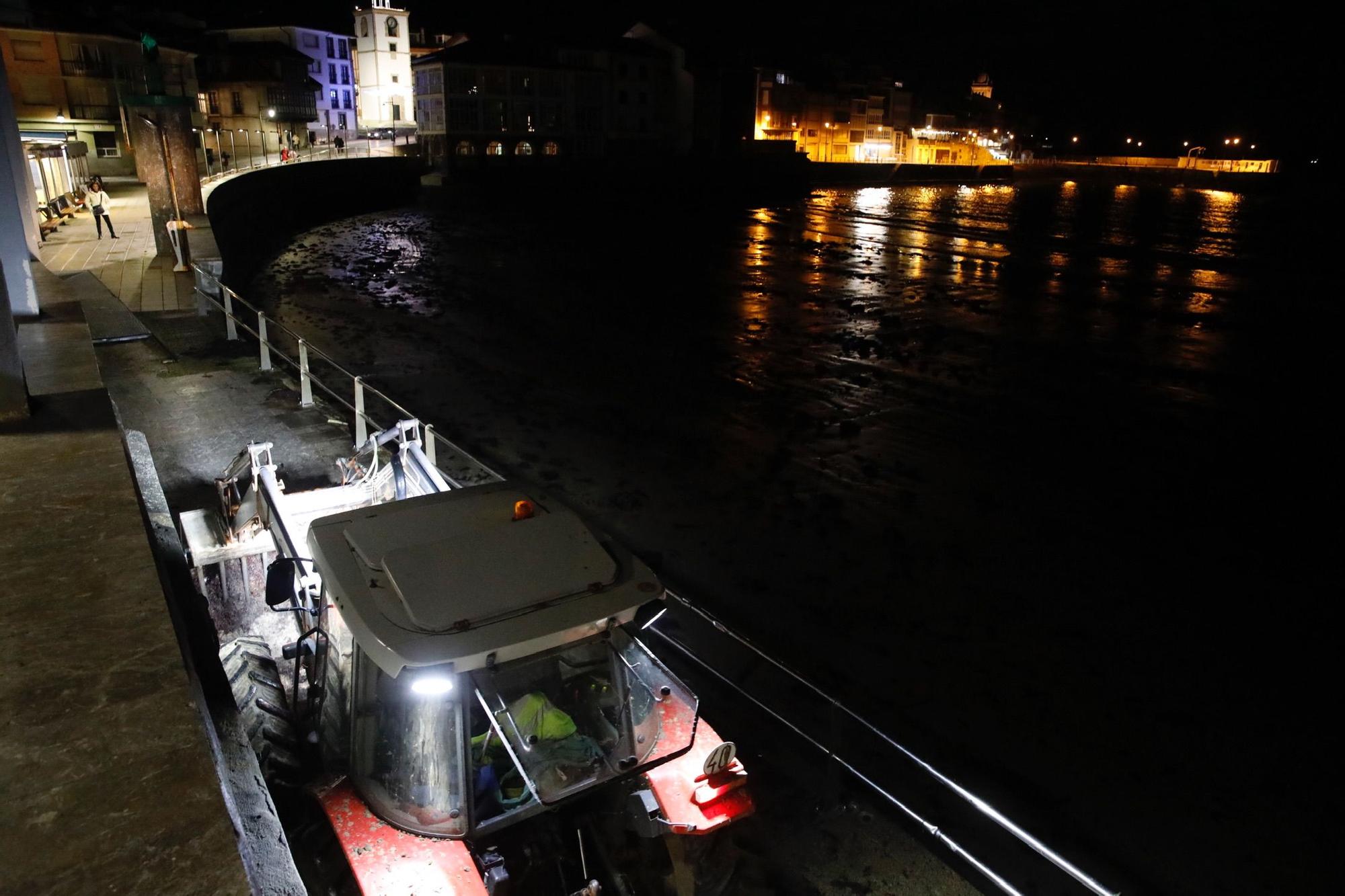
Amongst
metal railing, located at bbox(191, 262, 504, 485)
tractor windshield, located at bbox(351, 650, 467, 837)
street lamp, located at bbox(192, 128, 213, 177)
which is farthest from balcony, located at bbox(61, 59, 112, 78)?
tractor windshield, located at bbox(351, 650, 467, 837)

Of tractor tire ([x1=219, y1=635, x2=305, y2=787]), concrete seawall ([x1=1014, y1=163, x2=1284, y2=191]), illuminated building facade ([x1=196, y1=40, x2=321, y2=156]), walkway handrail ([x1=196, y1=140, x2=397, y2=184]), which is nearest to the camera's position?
tractor tire ([x1=219, y1=635, x2=305, y2=787])

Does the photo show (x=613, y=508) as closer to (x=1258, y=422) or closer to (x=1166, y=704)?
(x=1166, y=704)

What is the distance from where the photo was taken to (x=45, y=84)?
42.3 m

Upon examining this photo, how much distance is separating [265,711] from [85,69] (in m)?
Result: 52.3

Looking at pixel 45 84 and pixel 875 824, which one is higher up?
pixel 45 84

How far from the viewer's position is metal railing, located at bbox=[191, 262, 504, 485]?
10.4 meters

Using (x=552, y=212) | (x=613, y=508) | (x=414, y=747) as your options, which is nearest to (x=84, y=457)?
(x=414, y=747)

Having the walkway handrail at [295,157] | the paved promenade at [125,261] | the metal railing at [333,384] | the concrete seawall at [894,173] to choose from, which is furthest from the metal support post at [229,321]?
the concrete seawall at [894,173]

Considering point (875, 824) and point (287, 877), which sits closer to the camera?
point (287, 877)

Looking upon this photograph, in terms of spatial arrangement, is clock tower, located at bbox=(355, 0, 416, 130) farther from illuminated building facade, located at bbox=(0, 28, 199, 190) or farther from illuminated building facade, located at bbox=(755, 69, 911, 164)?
illuminated building facade, located at bbox=(755, 69, 911, 164)

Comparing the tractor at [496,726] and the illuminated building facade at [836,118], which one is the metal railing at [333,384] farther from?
the illuminated building facade at [836,118]

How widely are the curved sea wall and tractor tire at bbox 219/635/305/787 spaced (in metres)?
18.2

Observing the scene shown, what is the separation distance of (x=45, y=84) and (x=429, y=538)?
2067 inches

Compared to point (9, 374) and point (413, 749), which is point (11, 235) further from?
point (413, 749)
